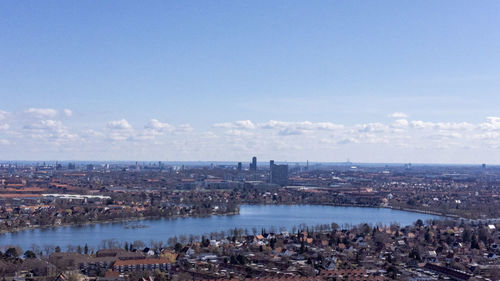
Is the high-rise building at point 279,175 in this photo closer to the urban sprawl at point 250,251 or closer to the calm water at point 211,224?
the calm water at point 211,224

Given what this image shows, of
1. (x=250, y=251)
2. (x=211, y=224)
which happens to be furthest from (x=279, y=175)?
(x=250, y=251)

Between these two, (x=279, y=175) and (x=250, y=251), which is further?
(x=279, y=175)

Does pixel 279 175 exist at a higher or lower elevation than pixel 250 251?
higher

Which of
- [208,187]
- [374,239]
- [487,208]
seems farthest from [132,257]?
[208,187]

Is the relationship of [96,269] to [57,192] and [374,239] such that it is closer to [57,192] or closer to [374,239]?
[374,239]

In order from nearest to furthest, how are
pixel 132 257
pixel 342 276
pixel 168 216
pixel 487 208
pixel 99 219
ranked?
pixel 342 276, pixel 132 257, pixel 99 219, pixel 168 216, pixel 487 208

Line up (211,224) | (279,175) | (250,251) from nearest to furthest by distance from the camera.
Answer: (250,251) < (211,224) < (279,175)

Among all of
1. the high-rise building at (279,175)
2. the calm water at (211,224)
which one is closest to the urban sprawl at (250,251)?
the calm water at (211,224)

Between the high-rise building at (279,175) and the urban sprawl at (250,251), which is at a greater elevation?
the high-rise building at (279,175)

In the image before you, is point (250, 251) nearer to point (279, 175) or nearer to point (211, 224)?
point (211, 224)
